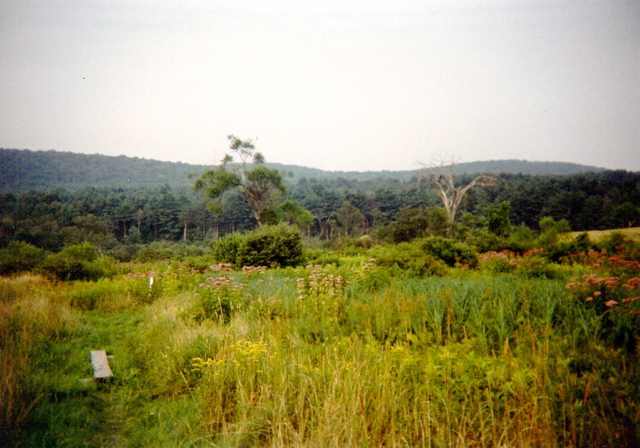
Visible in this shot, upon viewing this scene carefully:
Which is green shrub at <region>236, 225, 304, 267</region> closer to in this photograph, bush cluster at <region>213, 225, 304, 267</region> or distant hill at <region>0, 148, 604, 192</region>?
bush cluster at <region>213, 225, 304, 267</region>

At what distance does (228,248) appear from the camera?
16109 millimetres

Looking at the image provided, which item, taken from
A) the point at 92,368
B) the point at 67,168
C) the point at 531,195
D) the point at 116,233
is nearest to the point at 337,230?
the point at 116,233

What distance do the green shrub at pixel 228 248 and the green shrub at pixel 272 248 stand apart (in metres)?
0.56

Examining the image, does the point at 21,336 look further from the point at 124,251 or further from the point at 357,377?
the point at 124,251

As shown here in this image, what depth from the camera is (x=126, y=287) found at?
953 cm

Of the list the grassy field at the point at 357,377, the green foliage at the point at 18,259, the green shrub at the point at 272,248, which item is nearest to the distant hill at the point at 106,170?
the green foliage at the point at 18,259

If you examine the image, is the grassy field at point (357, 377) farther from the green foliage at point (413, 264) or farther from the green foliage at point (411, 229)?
the green foliage at point (411, 229)

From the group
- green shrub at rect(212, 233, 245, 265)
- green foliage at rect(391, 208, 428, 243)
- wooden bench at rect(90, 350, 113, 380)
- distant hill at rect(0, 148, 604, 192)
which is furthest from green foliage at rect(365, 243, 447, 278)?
green foliage at rect(391, 208, 428, 243)

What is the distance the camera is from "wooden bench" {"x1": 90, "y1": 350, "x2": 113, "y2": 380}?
427cm

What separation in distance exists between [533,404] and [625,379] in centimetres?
60

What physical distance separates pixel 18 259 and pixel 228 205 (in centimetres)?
3678

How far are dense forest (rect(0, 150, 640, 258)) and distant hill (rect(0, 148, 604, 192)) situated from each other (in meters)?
0.08

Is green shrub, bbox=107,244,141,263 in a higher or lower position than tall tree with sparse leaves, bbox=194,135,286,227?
lower

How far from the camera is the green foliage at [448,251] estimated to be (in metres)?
12.0
